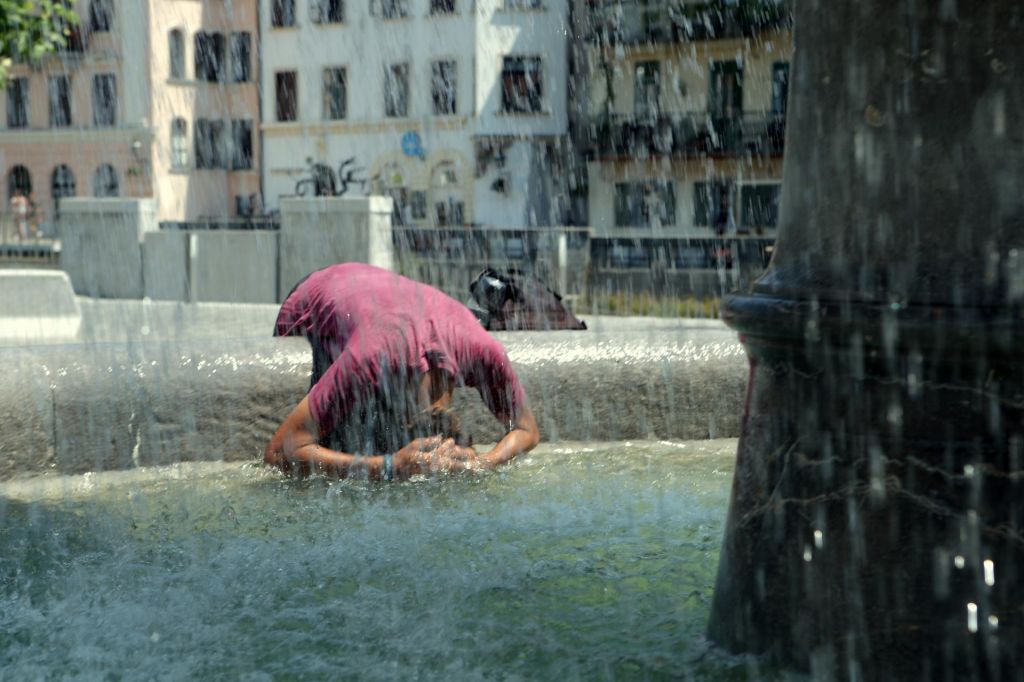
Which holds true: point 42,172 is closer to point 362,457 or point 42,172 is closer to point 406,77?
point 406,77

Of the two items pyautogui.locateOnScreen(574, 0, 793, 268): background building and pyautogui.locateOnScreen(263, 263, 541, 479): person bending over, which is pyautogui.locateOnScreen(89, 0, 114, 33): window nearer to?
pyautogui.locateOnScreen(574, 0, 793, 268): background building

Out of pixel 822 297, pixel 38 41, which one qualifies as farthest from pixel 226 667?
pixel 38 41

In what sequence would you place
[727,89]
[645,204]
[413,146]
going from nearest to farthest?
[727,89], [645,204], [413,146]

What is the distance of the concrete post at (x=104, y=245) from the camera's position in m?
15.0

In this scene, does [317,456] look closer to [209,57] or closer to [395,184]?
[395,184]

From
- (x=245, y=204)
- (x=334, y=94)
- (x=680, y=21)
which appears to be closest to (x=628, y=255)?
(x=680, y=21)

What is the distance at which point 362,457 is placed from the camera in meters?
4.05

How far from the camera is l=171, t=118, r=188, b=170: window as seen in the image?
151 feet

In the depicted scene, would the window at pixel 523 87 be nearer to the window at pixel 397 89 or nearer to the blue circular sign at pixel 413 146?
the blue circular sign at pixel 413 146

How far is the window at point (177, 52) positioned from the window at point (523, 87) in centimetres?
1231

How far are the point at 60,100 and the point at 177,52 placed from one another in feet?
16.3

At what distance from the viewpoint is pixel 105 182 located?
46781 mm

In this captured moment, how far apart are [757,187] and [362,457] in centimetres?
3403

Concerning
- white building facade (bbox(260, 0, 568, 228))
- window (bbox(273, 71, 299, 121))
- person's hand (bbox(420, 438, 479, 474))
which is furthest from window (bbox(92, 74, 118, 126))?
person's hand (bbox(420, 438, 479, 474))
